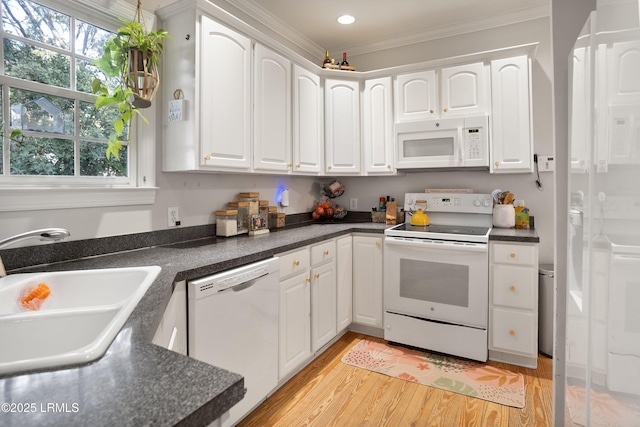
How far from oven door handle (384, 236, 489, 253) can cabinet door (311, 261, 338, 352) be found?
0.51 metres

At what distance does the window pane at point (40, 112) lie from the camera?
151cm

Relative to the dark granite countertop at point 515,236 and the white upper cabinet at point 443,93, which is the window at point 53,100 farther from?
the dark granite countertop at point 515,236

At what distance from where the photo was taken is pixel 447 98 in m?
2.85

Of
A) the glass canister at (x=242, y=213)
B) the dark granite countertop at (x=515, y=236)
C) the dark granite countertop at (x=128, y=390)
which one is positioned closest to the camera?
the dark granite countertop at (x=128, y=390)

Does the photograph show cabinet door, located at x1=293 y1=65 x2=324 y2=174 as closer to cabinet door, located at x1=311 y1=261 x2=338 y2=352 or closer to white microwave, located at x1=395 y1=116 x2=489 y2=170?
white microwave, located at x1=395 y1=116 x2=489 y2=170

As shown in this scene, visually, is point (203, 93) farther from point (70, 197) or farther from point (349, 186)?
point (349, 186)

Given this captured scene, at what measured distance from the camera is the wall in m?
1.72

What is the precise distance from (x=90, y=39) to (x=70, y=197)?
834mm

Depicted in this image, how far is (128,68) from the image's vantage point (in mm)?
1706

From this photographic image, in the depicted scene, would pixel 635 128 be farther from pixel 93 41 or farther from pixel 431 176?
pixel 431 176

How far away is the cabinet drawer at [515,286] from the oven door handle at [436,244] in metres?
0.20

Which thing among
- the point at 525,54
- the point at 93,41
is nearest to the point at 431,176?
the point at 525,54

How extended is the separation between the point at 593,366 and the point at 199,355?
1.38 metres

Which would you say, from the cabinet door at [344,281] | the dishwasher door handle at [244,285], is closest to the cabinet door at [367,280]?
the cabinet door at [344,281]
